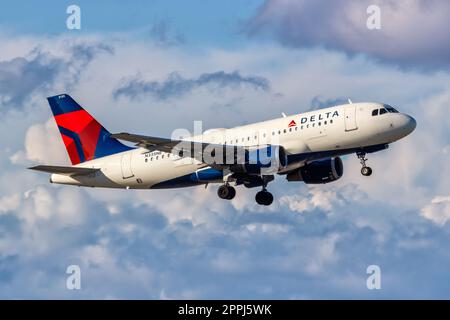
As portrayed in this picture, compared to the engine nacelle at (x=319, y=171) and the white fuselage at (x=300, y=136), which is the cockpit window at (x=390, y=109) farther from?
the engine nacelle at (x=319, y=171)

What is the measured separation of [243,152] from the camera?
6938 cm

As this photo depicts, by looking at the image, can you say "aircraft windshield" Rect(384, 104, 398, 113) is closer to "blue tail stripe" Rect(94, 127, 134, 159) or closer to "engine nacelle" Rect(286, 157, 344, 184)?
"engine nacelle" Rect(286, 157, 344, 184)

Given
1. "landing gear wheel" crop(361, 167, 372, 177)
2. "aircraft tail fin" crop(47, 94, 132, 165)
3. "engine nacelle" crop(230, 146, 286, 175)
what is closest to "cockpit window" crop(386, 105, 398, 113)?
"landing gear wheel" crop(361, 167, 372, 177)

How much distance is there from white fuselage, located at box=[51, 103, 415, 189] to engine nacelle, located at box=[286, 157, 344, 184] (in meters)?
3.29

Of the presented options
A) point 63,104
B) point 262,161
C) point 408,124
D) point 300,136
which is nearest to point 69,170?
point 63,104

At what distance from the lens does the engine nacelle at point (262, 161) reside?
223ft

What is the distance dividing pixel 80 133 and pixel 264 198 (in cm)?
1600

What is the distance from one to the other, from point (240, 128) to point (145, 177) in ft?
27.4

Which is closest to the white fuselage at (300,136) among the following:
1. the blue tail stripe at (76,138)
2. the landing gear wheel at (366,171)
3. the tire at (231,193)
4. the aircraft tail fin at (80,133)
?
the tire at (231,193)

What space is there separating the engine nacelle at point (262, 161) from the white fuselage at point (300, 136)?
753 mm

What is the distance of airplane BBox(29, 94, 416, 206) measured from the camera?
220ft
